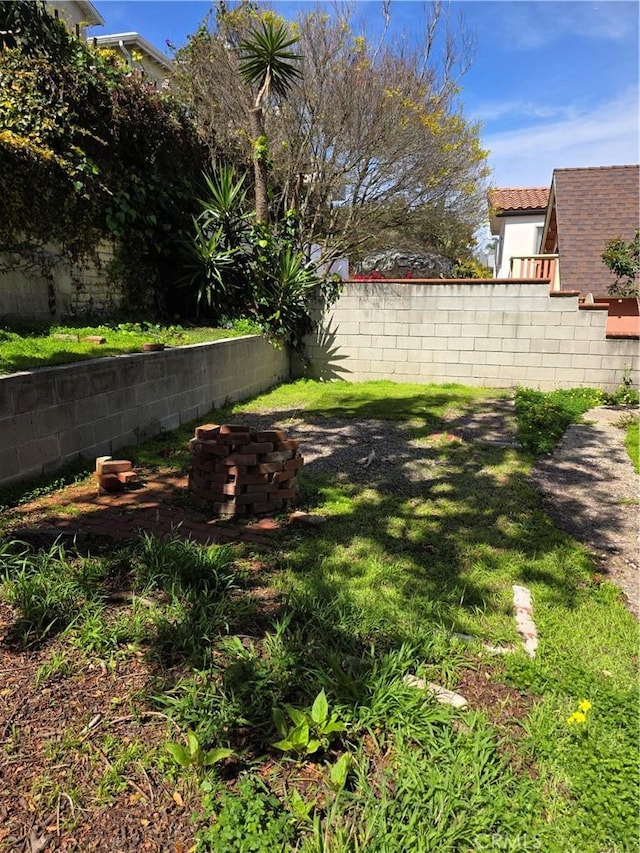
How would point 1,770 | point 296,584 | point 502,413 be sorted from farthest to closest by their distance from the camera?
point 502,413, point 296,584, point 1,770

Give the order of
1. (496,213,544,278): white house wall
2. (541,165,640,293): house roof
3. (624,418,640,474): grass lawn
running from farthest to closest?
(496,213,544,278): white house wall
(541,165,640,293): house roof
(624,418,640,474): grass lawn

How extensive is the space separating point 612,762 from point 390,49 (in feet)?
42.1

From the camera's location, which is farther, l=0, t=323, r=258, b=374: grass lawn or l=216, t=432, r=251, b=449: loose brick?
l=0, t=323, r=258, b=374: grass lawn

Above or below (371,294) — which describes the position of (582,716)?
below

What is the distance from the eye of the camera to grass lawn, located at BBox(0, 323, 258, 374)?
14.9 ft

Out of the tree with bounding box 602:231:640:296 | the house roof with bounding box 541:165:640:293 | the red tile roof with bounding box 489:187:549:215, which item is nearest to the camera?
the tree with bounding box 602:231:640:296

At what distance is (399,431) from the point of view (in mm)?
6164

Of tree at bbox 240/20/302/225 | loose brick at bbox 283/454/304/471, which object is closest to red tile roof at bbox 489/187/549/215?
tree at bbox 240/20/302/225

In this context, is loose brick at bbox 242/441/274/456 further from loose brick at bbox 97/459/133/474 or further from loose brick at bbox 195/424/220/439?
loose brick at bbox 97/459/133/474

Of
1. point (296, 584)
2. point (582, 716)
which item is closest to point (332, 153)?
point (296, 584)

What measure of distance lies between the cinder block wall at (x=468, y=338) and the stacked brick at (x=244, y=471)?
19.3 feet

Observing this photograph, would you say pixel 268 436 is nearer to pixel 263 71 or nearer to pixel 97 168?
pixel 97 168

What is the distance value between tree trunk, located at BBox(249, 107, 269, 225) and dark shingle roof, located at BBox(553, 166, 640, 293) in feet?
20.8

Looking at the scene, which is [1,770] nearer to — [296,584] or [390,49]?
[296,584]
